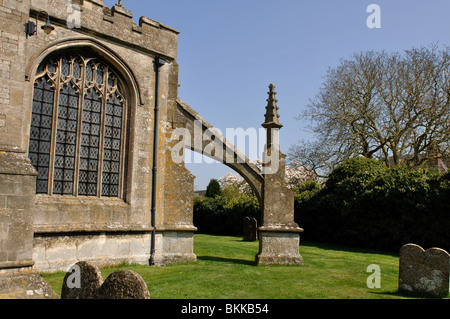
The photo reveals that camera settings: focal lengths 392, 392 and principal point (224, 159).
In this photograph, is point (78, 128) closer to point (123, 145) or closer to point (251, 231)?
point (123, 145)

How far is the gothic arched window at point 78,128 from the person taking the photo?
381 inches

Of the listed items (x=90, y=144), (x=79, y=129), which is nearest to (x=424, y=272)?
(x=90, y=144)

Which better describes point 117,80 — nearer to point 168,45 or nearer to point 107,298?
point 168,45

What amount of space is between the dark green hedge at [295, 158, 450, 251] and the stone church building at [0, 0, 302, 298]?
6573 mm

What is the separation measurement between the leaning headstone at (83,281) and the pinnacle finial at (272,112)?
7.70 m

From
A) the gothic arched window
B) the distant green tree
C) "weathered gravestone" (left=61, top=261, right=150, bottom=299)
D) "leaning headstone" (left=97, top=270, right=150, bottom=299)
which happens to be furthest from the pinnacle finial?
the distant green tree

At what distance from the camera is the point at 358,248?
1722cm

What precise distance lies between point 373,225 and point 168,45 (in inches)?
447

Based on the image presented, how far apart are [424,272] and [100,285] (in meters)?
6.26

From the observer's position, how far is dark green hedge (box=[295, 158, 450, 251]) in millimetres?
15055

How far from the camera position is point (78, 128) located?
405 inches

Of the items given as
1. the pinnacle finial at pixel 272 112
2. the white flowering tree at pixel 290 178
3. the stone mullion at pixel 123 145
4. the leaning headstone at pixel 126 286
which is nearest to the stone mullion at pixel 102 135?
the stone mullion at pixel 123 145

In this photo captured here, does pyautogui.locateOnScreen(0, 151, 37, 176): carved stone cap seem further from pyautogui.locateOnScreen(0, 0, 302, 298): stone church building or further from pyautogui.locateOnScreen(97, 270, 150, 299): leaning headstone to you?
pyautogui.locateOnScreen(97, 270, 150, 299): leaning headstone
